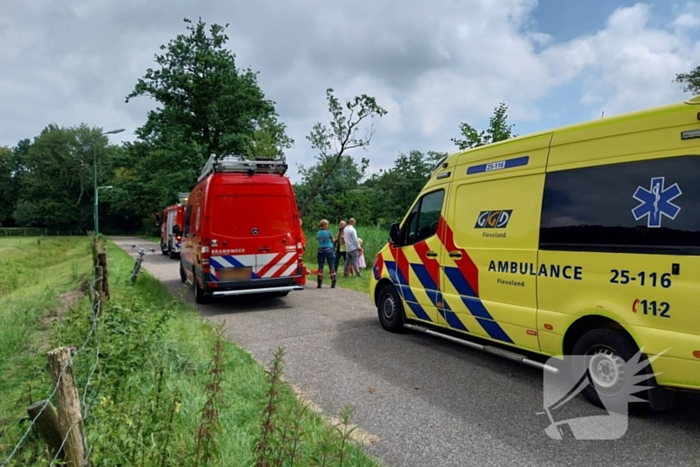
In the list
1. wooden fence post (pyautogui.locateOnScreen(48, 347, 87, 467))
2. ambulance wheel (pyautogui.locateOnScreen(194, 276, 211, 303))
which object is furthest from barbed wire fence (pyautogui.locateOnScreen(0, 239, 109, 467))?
ambulance wheel (pyautogui.locateOnScreen(194, 276, 211, 303))

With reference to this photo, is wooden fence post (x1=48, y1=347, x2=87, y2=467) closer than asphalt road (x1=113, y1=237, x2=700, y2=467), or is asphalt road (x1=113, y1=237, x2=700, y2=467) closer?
wooden fence post (x1=48, y1=347, x2=87, y2=467)

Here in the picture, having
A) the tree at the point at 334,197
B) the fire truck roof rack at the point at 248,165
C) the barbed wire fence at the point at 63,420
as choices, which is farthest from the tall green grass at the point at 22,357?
the tree at the point at 334,197

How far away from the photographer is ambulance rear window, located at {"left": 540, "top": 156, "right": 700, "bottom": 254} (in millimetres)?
3678

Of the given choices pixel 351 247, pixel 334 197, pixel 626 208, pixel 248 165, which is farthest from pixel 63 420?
pixel 334 197

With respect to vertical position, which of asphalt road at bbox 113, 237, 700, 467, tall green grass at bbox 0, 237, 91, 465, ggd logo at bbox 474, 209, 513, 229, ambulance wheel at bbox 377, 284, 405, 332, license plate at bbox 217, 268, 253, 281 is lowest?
tall green grass at bbox 0, 237, 91, 465

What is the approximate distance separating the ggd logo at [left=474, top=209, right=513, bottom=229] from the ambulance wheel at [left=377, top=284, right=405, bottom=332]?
6.90ft

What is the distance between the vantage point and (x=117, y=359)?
15.6 ft

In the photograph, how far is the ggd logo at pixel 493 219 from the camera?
5.24 metres

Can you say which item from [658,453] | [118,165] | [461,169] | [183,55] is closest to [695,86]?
[183,55]

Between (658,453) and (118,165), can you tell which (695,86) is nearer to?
(658,453)

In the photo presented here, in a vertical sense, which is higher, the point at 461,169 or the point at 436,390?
the point at 461,169

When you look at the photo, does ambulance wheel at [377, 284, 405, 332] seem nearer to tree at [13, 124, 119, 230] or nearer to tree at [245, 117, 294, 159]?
tree at [245, 117, 294, 159]

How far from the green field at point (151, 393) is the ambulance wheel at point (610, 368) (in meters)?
2.27

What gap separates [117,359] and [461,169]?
4.43 m
